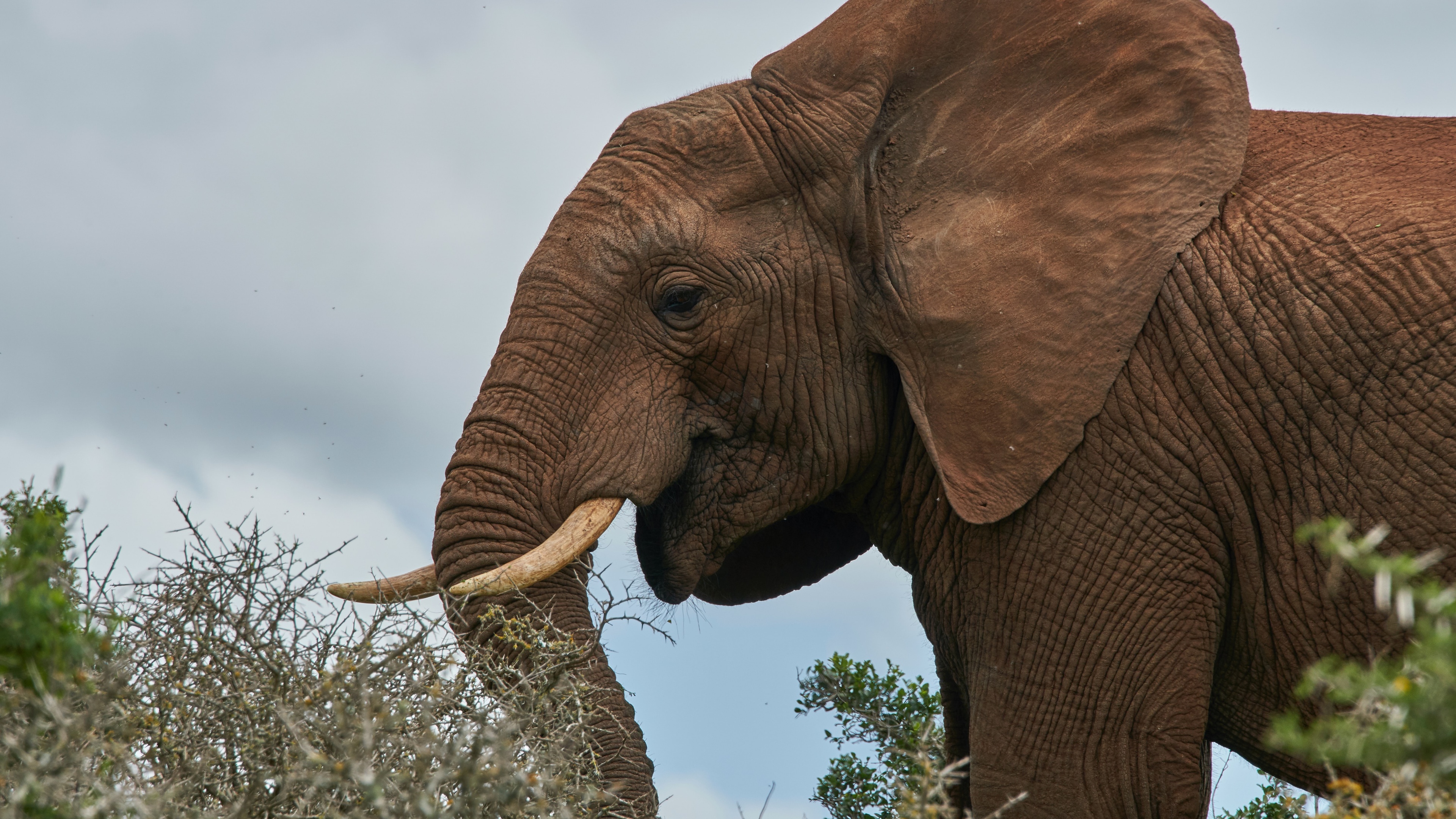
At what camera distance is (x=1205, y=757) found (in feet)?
16.3

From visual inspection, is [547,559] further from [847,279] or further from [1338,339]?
[1338,339]

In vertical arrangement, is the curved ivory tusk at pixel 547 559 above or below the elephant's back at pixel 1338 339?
below

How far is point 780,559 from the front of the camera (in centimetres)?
595

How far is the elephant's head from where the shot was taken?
14.9 ft

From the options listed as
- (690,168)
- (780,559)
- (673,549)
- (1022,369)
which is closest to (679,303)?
(690,168)

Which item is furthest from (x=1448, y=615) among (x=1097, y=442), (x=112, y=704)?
(x=112, y=704)

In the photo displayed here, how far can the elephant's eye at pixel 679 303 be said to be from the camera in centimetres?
474

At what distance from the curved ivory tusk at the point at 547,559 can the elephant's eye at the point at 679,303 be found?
650 millimetres

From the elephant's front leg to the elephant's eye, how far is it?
1.34 metres

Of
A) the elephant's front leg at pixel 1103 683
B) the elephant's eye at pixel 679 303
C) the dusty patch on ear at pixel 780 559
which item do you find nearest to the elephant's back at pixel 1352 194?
the elephant's front leg at pixel 1103 683

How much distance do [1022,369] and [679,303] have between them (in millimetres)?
1190

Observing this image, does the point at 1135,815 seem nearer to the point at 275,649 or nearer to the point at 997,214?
the point at 997,214

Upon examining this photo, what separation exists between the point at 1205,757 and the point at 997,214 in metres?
2.11

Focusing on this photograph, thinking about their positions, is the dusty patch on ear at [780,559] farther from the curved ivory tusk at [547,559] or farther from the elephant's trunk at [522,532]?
the curved ivory tusk at [547,559]
